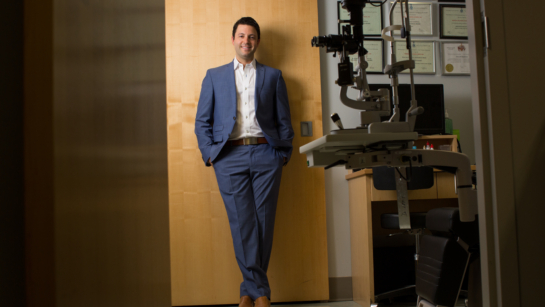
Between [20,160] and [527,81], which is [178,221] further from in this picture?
[20,160]

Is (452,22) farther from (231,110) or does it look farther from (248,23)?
(231,110)

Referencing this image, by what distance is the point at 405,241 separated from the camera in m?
2.99

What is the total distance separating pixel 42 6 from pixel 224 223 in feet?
8.35

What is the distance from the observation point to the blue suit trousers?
249 cm

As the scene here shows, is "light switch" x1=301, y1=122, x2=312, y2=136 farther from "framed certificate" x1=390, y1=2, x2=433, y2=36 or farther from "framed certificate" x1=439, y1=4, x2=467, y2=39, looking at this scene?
"framed certificate" x1=439, y1=4, x2=467, y2=39

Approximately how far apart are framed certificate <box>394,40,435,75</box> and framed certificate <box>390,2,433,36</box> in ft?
0.28

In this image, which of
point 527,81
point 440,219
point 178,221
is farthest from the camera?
point 178,221

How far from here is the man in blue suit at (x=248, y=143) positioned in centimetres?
250

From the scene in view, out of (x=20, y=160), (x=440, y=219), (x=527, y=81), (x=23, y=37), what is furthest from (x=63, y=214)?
(x=440, y=219)

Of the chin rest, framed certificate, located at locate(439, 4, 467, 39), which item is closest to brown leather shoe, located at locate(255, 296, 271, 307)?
the chin rest

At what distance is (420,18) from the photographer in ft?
10.5

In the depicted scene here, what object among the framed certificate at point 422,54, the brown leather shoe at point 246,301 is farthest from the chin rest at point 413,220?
the framed certificate at point 422,54

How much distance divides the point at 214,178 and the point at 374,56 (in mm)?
1498

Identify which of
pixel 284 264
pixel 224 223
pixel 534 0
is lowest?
pixel 284 264
